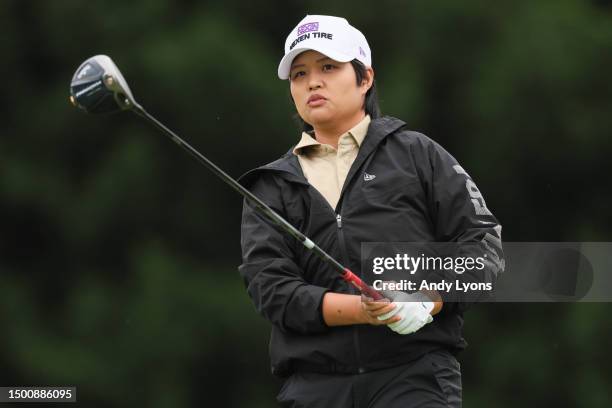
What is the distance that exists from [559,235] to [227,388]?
1984 millimetres

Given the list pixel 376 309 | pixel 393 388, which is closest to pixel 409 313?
pixel 376 309

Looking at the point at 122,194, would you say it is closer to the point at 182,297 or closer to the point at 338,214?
the point at 182,297

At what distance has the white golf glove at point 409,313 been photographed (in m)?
3.35

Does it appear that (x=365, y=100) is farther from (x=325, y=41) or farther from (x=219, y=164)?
(x=219, y=164)

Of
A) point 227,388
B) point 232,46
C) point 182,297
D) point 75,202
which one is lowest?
point 227,388

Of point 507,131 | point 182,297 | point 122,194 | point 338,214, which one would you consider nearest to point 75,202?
point 122,194

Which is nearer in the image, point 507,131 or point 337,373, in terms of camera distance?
point 337,373

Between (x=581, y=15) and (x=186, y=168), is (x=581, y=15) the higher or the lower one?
the higher one

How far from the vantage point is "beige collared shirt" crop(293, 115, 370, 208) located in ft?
11.9

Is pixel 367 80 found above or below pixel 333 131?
above

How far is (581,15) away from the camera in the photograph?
8414 millimetres

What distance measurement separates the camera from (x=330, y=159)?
3707mm

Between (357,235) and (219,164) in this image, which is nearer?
(357,235)

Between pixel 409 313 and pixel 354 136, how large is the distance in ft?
1.75
